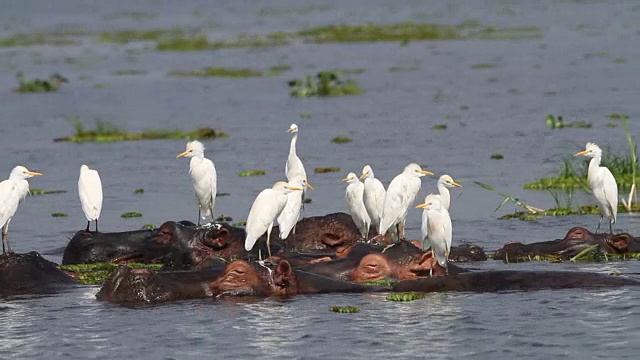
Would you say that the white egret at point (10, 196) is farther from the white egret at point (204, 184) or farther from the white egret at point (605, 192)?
the white egret at point (605, 192)

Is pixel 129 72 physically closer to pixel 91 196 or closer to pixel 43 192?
pixel 43 192

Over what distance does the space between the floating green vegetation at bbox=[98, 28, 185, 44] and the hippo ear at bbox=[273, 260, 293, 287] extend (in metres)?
49.8

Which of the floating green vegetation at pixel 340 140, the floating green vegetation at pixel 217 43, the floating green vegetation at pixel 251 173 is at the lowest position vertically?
the floating green vegetation at pixel 251 173

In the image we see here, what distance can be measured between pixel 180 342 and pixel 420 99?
24.3 m

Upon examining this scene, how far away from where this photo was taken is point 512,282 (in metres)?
12.6

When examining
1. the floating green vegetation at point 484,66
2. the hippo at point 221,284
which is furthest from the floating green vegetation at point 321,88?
the hippo at point 221,284

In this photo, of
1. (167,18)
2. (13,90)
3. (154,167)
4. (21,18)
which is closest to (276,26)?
(167,18)

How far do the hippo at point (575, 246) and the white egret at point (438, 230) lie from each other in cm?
123

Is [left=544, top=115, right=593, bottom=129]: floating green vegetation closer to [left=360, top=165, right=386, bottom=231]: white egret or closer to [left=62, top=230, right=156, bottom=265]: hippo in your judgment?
[left=360, top=165, right=386, bottom=231]: white egret

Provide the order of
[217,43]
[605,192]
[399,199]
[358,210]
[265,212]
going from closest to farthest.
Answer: [265,212] < [399,199] < [358,210] < [605,192] < [217,43]

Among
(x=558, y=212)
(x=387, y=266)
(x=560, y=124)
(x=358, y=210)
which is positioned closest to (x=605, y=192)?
(x=558, y=212)

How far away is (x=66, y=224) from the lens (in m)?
18.3

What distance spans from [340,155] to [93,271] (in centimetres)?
1066

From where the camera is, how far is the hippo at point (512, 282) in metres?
12.5
